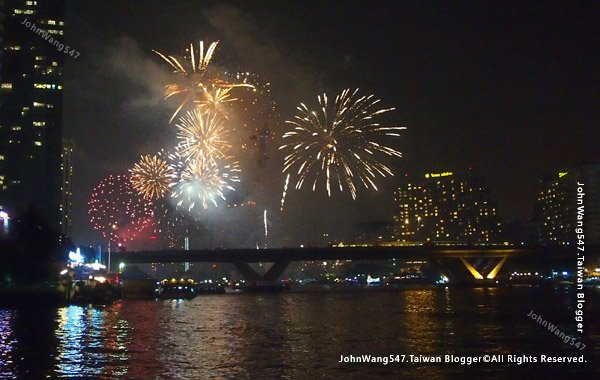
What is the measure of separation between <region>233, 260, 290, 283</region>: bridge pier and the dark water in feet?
311

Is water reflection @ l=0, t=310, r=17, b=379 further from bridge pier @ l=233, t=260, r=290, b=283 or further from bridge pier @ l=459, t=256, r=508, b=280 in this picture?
bridge pier @ l=459, t=256, r=508, b=280

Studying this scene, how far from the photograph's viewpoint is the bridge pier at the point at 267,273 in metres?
175

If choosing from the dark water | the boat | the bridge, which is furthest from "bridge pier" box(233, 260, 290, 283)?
the dark water

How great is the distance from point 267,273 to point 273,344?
132 meters

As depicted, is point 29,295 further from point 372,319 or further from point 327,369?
point 327,369

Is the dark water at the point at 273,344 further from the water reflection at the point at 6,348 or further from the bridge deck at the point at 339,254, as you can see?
the bridge deck at the point at 339,254

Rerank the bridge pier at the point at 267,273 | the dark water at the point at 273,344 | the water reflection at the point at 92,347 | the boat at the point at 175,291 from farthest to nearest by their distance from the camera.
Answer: the bridge pier at the point at 267,273
the boat at the point at 175,291
the water reflection at the point at 92,347
the dark water at the point at 273,344

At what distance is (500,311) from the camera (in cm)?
8219

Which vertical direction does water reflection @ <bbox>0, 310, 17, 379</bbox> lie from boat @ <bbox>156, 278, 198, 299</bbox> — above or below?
above

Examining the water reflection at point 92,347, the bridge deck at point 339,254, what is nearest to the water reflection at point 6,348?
the water reflection at point 92,347

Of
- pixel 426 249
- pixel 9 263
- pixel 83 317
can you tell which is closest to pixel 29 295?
pixel 9 263

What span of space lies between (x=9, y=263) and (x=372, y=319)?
217ft

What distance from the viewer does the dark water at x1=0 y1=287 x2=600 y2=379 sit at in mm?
36406

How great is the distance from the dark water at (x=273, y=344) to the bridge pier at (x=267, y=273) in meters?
94.9
